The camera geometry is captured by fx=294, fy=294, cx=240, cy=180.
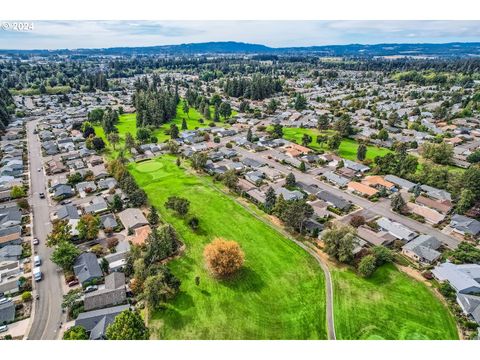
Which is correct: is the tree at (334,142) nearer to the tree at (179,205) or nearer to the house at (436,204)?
the house at (436,204)

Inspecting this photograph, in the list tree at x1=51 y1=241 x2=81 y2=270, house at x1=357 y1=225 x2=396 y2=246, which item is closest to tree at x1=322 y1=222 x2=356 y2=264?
house at x1=357 y1=225 x2=396 y2=246

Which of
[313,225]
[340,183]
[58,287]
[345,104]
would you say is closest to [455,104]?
[345,104]

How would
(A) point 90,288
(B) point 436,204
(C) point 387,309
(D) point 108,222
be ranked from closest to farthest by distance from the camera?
(C) point 387,309, (A) point 90,288, (D) point 108,222, (B) point 436,204

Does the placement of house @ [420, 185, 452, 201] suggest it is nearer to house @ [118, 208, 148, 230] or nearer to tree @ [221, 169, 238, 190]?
tree @ [221, 169, 238, 190]

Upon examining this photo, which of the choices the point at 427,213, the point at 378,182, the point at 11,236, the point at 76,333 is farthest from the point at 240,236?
the point at 11,236

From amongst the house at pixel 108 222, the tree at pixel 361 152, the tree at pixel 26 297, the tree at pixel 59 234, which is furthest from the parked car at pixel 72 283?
the tree at pixel 361 152

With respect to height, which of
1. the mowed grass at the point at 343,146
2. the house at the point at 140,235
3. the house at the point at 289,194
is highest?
the house at the point at 289,194

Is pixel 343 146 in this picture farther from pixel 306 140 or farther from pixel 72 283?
pixel 72 283
